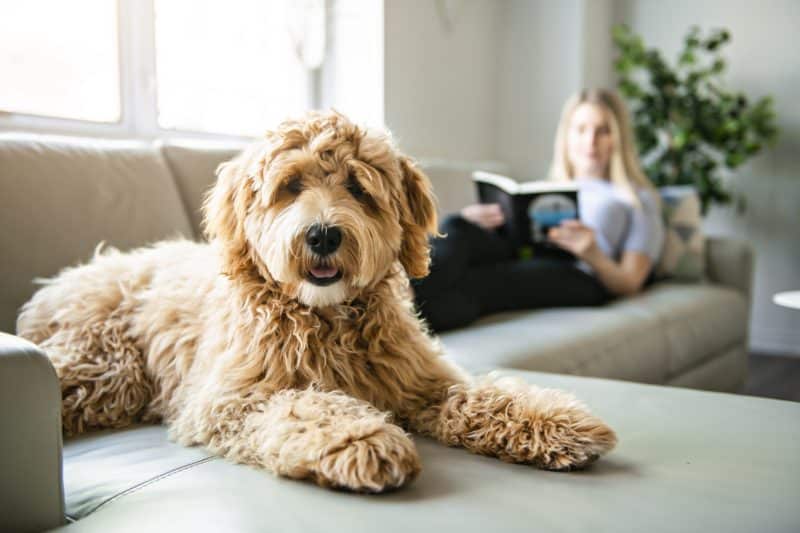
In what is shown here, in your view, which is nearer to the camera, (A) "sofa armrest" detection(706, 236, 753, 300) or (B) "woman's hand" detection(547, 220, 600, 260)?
(B) "woman's hand" detection(547, 220, 600, 260)

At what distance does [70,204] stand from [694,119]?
3880 mm

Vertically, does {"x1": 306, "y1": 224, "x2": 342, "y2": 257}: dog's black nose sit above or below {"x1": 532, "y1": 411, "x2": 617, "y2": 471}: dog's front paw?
above

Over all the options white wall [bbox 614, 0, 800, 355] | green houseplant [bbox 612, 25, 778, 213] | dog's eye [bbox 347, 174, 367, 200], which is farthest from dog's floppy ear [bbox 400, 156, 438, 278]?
white wall [bbox 614, 0, 800, 355]

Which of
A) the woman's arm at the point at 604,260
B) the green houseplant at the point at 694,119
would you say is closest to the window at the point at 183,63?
the woman's arm at the point at 604,260

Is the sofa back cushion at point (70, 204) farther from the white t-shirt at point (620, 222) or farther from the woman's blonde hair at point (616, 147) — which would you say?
the woman's blonde hair at point (616, 147)

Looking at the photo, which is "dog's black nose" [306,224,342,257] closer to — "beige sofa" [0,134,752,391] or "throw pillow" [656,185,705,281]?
"beige sofa" [0,134,752,391]

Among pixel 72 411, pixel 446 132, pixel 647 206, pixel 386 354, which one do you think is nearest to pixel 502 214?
pixel 647 206

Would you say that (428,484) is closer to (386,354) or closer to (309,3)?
(386,354)

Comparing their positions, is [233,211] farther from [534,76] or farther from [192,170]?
[534,76]

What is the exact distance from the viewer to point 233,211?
1.51 metres

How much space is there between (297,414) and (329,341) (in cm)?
23

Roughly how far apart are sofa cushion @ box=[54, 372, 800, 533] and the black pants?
111 centimetres

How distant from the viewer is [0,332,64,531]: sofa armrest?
0.99 m

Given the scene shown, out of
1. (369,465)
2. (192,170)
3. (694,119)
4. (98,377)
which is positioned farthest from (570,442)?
(694,119)
